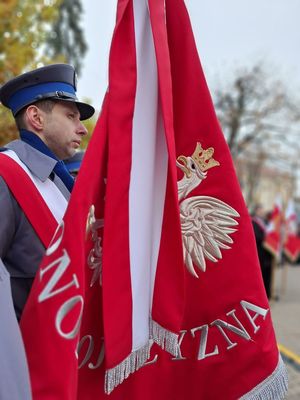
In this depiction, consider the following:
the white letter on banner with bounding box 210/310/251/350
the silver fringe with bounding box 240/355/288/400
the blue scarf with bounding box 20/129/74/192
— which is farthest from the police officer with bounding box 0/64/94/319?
the silver fringe with bounding box 240/355/288/400

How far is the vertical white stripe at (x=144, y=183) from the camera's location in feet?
4.56

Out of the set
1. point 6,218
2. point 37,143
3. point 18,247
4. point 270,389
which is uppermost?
point 37,143

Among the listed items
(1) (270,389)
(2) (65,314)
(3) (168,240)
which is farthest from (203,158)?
(1) (270,389)

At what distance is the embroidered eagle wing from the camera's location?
1.54 m

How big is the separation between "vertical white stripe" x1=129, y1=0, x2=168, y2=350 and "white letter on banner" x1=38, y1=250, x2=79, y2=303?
0.25m

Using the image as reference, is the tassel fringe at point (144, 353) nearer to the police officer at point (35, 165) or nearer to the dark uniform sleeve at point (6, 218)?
the police officer at point (35, 165)

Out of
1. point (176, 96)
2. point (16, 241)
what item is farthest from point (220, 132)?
point (16, 241)

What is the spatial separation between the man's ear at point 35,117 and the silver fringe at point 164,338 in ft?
2.62

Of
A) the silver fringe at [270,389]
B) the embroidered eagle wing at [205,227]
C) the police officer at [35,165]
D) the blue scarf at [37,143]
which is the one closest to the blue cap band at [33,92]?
the police officer at [35,165]

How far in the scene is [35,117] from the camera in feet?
5.21

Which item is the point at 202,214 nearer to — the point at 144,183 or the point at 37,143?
the point at 144,183

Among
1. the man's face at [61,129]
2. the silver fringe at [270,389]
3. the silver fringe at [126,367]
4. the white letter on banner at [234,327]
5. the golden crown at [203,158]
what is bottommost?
the silver fringe at [270,389]

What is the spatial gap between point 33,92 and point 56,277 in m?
0.75

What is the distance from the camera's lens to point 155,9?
1.42 metres
